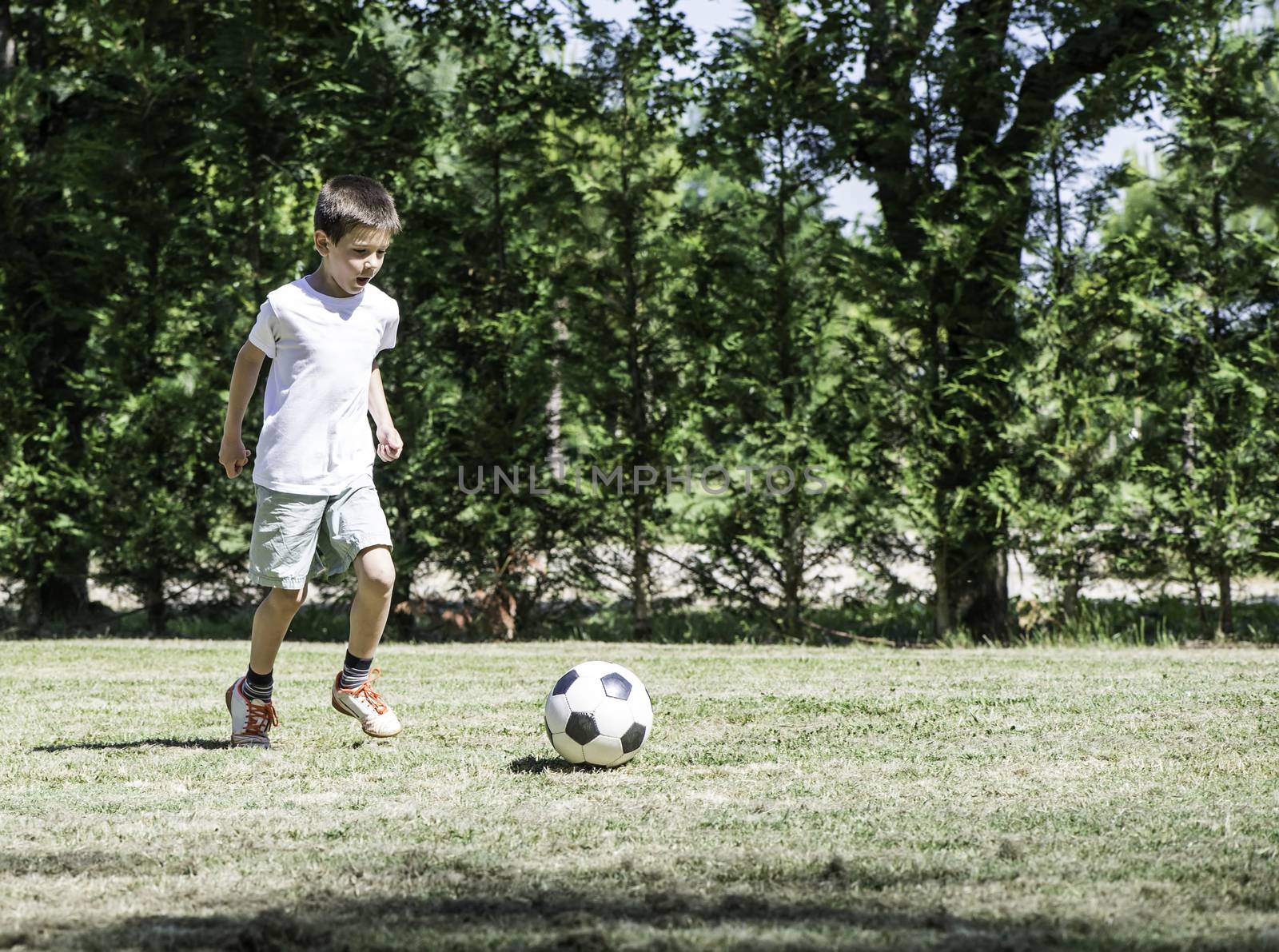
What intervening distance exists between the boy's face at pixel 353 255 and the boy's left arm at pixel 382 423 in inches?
15.7

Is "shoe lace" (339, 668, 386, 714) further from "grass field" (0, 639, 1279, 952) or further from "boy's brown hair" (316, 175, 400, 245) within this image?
"boy's brown hair" (316, 175, 400, 245)

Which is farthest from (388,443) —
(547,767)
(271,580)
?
(547,767)

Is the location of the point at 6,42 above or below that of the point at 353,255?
above

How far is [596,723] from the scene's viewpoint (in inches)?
181

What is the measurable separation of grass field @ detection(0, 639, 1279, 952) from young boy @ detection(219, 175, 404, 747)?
346mm

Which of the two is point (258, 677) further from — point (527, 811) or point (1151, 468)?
point (1151, 468)

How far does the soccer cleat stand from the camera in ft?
16.9

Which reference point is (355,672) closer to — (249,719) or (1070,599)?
(249,719)

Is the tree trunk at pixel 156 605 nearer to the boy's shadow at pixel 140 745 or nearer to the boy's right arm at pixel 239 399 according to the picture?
the boy's shadow at pixel 140 745

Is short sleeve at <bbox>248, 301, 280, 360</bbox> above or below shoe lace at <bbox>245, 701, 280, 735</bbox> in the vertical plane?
above

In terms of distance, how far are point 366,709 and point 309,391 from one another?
4.09 ft

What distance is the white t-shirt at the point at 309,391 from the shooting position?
199 inches

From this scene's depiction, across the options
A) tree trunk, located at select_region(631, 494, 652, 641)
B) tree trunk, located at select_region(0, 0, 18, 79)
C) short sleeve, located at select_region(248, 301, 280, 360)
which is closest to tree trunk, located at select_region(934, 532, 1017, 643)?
tree trunk, located at select_region(631, 494, 652, 641)

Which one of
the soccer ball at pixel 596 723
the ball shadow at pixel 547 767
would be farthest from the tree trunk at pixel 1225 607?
the ball shadow at pixel 547 767
